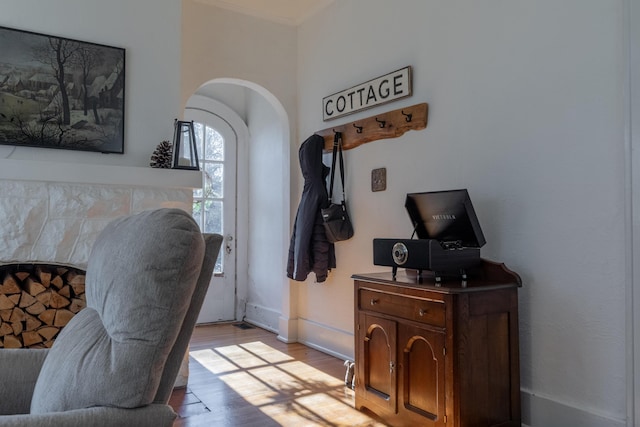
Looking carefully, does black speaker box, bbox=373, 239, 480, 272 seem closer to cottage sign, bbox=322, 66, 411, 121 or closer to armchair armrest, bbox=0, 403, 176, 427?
cottage sign, bbox=322, 66, 411, 121

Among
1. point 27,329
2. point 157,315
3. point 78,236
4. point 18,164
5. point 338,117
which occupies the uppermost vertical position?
point 338,117

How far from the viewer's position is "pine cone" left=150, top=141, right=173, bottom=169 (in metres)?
3.03

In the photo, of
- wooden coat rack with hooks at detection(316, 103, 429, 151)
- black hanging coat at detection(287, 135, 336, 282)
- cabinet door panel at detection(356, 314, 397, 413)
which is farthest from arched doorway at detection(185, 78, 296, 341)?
cabinet door panel at detection(356, 314, 397, 413)

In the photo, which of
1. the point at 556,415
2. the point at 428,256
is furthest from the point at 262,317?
the point at 556,415

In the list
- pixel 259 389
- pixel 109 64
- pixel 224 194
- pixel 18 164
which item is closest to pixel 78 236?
pixel 18 164

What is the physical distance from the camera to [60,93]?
9.32ft

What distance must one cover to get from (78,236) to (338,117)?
1996mm

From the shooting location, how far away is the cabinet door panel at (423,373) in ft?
7.05

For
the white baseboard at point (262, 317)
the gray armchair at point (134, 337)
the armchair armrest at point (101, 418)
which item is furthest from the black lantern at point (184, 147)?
the armchair armrest at point (101, 418)

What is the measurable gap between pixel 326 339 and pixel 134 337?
113 inches

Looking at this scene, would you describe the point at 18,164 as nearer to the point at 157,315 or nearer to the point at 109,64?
the point at 109,64

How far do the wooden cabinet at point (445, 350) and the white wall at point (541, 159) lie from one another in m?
0.18

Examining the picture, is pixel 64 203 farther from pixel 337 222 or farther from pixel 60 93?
pixel 337 222

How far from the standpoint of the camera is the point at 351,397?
288 cm
